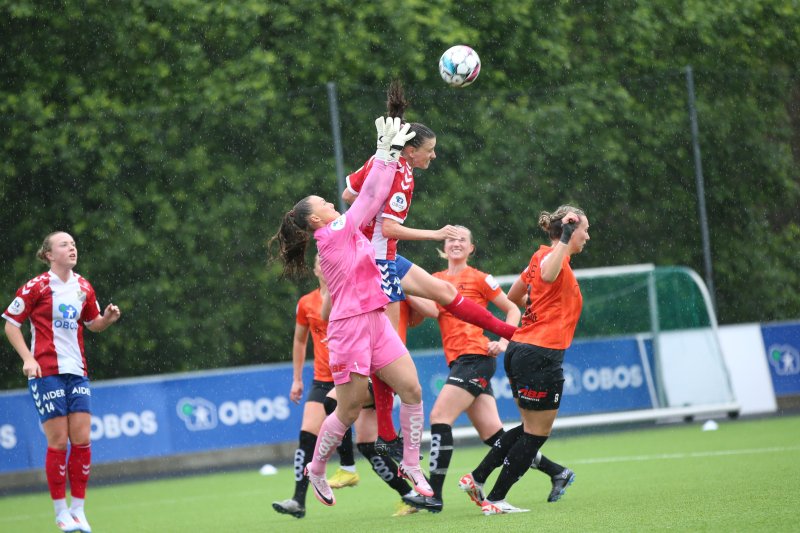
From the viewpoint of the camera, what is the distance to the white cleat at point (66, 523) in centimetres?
883

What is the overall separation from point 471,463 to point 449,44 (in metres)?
7.53

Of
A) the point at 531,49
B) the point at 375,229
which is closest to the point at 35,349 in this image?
the point at 375,229

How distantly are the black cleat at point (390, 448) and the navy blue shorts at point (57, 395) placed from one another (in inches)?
82.2

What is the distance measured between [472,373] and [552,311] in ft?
4.16

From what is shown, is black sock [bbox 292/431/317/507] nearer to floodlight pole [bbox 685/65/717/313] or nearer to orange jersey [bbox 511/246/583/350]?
orange jersey [bbox 511/246/583/350]

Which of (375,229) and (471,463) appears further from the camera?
(471,463)

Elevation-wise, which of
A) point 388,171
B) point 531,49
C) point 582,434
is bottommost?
point 582,434

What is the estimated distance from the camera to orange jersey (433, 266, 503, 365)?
9250 millimetres

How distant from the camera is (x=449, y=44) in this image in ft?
61.0

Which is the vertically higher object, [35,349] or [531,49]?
[531,49]

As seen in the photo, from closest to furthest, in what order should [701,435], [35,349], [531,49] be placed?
1. [35,349]
2. [701,435]
3. [531,49]

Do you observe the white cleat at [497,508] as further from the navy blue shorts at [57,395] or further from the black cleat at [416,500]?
the navy blue shorts at [57,395]

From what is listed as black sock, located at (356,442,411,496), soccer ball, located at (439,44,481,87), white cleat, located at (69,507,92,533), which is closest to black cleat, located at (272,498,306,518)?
black sock, located at (356,442,411,496)

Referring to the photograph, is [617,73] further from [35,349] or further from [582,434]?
[35,349]
